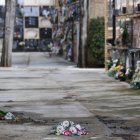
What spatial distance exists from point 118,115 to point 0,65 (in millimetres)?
17634

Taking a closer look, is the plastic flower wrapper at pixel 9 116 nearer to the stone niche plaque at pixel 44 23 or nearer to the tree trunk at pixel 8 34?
the tree trunk at pixel 8 34

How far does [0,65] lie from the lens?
2809 centimetres

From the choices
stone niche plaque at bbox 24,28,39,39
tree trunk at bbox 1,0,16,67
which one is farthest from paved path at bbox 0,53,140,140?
stone niche plaque at bbox 24,28,39,39

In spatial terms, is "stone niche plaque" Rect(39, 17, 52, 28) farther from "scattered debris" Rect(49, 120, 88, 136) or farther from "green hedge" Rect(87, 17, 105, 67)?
"scattered debris" Rect(49, 120, 88, 136)

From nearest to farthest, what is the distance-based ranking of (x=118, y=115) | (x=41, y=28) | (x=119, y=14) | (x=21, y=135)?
(x=21, y=135), (x=118, y=115), (x=119, y=14), (x=41, y=28)

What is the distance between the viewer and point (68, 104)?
42.4 ft

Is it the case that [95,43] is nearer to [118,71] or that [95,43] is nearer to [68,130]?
[118,71]

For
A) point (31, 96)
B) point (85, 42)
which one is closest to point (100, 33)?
point (85, 42)

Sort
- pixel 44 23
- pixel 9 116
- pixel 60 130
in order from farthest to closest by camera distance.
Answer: pixel 44 23, pixel 9 116, pixel 60 130

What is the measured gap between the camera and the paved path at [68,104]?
927 cm

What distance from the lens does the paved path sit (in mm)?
9273

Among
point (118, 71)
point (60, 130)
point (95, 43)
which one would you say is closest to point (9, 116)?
point (60, 130)

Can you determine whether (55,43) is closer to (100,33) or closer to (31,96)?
(100,33)

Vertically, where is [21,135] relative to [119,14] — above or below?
below
